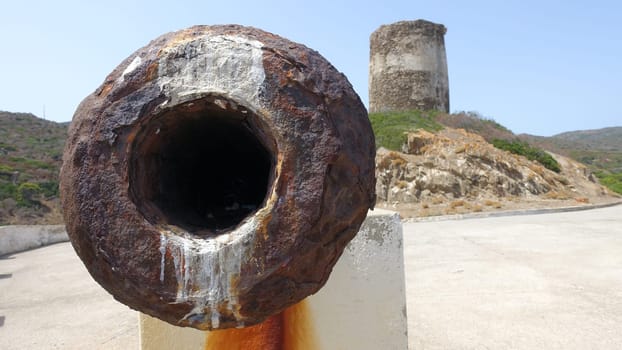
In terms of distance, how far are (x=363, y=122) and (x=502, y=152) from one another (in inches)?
704

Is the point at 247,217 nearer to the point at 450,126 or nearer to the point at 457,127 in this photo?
the point at 450,126

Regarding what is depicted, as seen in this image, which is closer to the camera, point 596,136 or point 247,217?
point 247,217

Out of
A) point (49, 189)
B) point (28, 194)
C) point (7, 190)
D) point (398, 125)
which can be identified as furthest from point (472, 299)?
point (49, 189)

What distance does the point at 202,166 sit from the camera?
1975 millimetres

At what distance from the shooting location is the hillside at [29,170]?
18.0m

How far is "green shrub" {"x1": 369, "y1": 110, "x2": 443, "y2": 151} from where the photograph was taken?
1814 centimetres

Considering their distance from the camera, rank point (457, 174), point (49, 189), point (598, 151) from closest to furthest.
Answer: point (457, 174) < point (49, 189) < point (598, 151)

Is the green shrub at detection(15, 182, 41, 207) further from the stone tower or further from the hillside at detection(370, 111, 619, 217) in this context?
the stone tower

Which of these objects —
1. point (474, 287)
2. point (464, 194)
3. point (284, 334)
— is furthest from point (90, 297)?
point (464, 194)

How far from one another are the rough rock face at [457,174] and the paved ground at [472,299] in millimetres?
7304

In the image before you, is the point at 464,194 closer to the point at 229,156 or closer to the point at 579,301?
the point at 579,301

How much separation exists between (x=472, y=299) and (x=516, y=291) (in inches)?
22.9

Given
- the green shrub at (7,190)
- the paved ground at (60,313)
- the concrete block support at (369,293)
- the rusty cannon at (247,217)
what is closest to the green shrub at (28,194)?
the green shrub at (7,190)

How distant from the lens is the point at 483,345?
361cm
